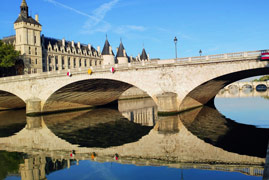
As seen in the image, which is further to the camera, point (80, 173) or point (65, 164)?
point (65, 164)

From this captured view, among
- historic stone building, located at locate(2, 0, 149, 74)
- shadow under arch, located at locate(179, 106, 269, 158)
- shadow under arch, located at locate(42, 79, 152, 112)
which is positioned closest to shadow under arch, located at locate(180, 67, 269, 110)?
shadow under arch, located at locate(179, 106, 269, 158)

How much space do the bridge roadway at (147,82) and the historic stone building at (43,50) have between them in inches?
775

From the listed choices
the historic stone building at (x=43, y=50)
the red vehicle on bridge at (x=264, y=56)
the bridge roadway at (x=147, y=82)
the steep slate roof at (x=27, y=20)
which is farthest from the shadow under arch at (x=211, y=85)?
the steep slate roof at (x=27, y=20)

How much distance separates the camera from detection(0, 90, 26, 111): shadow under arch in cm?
4871

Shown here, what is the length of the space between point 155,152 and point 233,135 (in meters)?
7.56

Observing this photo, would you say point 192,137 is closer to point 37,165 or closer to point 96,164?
point 96,164

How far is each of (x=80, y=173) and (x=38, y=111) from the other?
101 feet

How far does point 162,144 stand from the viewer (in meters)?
17.6

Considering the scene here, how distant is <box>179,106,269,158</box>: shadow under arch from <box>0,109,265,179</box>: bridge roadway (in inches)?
20.2

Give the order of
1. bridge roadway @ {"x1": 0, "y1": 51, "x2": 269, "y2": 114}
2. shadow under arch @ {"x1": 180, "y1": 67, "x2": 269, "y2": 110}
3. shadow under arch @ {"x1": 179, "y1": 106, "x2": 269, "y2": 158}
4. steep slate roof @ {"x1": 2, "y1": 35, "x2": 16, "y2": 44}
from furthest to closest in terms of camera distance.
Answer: steep slate roof @ {"x1": 2, "y1": 35, "x2": 16, "y2": 44} → shadow under arch @ {"x1": 180, "y1": 67, "x2": 269, "y2": 110} → bridge roadway @ {"x1": 0, "y1": 51, "x2": 269, "y2": 114} → shadow under arch @ {"x1": 179, "y1": 106, "x2": 269, "y2": 158}

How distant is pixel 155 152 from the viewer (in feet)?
51.7

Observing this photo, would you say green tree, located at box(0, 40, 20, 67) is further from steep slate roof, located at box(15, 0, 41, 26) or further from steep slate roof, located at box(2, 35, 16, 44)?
steep slate roof, located at box(2, 35, 16, 44)

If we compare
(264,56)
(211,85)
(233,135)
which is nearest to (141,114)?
(211,85)

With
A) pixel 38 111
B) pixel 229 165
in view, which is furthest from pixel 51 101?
pixel 229 165
